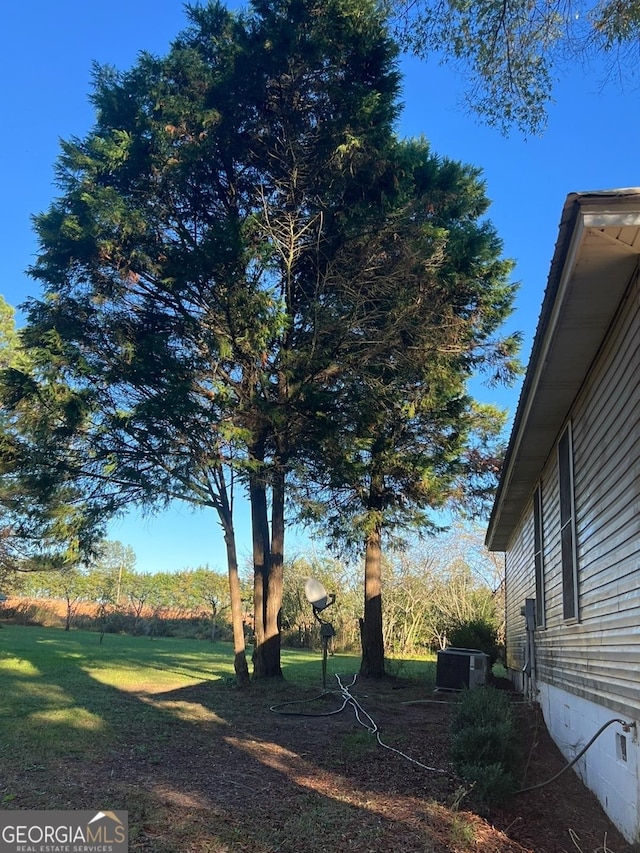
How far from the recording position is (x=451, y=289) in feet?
39.0

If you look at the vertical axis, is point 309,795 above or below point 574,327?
below

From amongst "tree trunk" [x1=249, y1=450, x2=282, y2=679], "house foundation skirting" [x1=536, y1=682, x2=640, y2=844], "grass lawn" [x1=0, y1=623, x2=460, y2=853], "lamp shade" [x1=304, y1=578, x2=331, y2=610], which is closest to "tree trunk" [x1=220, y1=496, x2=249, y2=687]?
"grass lawn" [x1=0, y1=623, x2=460, y2=853]

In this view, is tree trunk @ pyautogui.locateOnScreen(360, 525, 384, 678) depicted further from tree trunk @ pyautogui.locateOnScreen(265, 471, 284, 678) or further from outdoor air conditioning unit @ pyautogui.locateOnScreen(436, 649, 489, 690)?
outdoor air conditioning unit @ pyautogui.locateOnScreen(436, 649, 489, 690)

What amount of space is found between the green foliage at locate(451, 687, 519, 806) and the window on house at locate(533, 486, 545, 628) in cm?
352

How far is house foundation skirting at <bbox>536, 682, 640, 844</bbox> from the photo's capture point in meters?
3.84

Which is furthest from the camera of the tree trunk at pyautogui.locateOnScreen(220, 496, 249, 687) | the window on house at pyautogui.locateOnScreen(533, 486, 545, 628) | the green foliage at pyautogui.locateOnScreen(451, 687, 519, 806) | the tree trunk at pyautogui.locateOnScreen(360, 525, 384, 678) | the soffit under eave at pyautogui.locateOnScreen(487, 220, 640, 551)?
the tree trunk at pyautogui.locateOnScreen(360, 525, 384, 678)

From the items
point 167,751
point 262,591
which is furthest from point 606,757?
point 262,591

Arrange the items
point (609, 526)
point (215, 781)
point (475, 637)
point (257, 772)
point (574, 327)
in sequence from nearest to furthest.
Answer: point (574, 327) → point (609, 526) → point (215, 781) → point (257, 772) → point (475, 637)

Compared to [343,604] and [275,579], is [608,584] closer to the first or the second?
[275,579]

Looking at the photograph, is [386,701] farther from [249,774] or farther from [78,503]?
[78,503]

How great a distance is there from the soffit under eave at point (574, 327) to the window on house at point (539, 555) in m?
1.32

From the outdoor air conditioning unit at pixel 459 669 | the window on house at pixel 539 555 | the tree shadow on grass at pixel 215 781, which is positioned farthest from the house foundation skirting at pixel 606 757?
the outdoor air conditioning unit at pixel 459 669

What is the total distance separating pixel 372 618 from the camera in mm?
13641

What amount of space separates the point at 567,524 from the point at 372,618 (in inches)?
309
